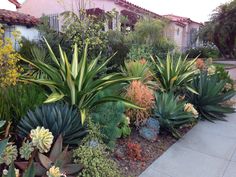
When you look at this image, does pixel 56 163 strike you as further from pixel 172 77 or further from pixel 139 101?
pixel 172 77

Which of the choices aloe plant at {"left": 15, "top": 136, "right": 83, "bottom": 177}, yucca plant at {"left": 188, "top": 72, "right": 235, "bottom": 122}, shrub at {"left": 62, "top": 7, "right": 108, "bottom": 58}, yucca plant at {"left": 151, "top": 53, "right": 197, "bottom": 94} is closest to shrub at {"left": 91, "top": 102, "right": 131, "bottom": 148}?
aloe plant at {"left": 15, "top": 136, "right": 83, "bottom": 177}

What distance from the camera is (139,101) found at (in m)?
5.08

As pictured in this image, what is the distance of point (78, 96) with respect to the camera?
425 cm


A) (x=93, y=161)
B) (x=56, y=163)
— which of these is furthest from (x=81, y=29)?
(x=56, y=163)

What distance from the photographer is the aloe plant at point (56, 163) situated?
116 inches

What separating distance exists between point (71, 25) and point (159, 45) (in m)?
6.26

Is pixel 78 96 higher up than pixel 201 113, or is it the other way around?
pixel 78 96

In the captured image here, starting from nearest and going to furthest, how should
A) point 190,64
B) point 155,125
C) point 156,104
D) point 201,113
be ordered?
point 155,125, point 156,104, point 201,113, point 190,64

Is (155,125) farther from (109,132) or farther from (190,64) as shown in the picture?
(190,64)

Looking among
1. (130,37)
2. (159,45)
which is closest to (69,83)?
(130,37)

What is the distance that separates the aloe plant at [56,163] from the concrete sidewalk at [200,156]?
110cm

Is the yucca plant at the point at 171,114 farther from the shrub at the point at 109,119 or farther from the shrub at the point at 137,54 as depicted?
the shrub at the point at 137,54

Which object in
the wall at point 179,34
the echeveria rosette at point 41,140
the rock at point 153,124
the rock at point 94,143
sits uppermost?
the wall at point 179,34

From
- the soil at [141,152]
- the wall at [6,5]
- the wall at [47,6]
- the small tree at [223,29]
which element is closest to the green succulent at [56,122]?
the soil at [141,152]
